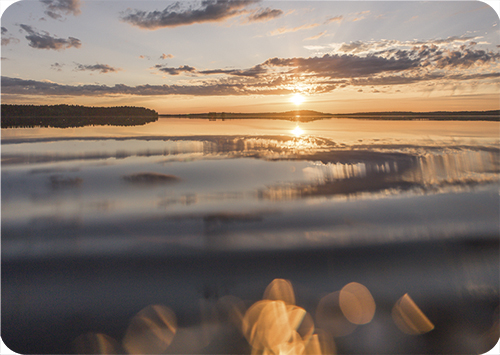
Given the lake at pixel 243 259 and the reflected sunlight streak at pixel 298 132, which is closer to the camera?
the lake at pixel 243 259

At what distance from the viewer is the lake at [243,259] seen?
3.53 m

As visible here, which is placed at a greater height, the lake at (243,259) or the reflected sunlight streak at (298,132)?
the reflected sunlight streak at (298,132)

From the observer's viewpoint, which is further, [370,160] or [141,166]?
[370,160]

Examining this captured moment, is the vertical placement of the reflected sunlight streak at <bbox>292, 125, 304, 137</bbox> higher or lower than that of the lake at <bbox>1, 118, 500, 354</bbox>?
higher

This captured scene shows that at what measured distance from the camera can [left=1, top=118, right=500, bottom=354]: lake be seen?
353 centimetres

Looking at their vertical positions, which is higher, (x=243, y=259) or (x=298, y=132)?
(x=298, y=132)

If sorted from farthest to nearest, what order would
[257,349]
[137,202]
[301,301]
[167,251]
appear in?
[137,202] → [167,251] → [301,301] → [257,349]

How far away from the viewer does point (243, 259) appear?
501 centimetres

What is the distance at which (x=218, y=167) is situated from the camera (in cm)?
1211

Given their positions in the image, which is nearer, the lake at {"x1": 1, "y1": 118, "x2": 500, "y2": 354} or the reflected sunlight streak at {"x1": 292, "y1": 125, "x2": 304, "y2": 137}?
the lake at {"x1": 1, "y1": 118, "x2": 500, "y2": 354}

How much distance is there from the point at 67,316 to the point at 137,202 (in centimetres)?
424

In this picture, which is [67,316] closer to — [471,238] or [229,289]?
[229,289]

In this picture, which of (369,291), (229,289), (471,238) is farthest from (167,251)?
(471,238)

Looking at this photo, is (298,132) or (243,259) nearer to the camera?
(243,259)
